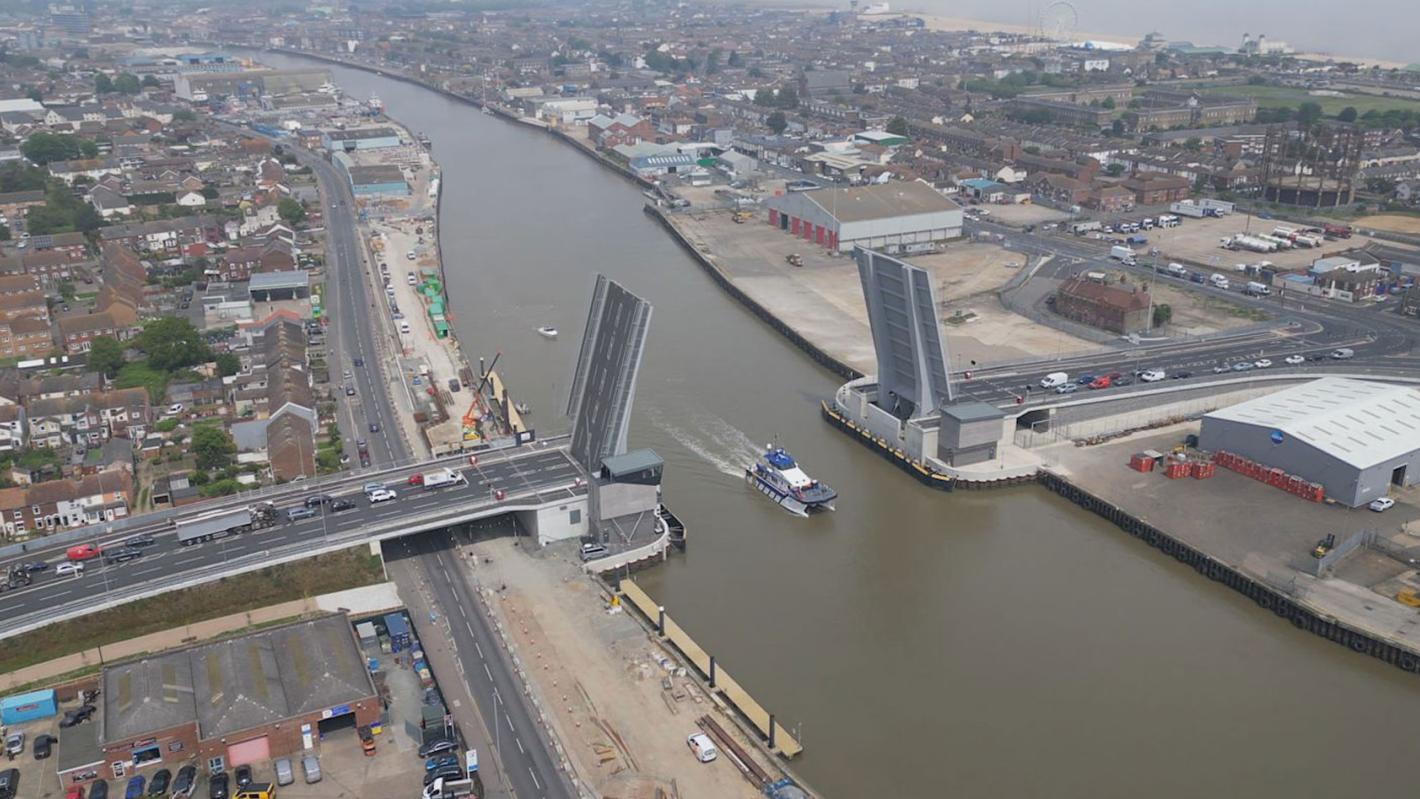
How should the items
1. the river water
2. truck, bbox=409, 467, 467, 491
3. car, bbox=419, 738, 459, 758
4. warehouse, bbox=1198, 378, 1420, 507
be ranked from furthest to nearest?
warehouse, bbox=1198, 378, 1420, 507 < truck, bbox=409, 467, 467, 491 < the river water < car, bbox=419, 738, 459, 758

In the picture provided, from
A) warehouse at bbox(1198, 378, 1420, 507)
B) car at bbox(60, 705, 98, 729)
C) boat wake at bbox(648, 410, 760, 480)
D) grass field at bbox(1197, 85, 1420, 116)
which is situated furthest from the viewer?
grass field at bbox(1197, 85, 1420, 116)

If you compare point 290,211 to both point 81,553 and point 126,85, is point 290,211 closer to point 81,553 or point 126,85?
point 81,553

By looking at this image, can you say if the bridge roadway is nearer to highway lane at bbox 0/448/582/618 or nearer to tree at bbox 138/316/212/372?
highway lane at bbox 0/448/582/618

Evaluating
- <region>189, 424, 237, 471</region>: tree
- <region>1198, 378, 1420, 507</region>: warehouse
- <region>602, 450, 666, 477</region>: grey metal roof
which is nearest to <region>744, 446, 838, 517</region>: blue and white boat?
<region>602, 450, 666, 477</region>: grey metal roof

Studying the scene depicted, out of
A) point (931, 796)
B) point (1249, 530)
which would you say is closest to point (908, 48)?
point (1249, 530)

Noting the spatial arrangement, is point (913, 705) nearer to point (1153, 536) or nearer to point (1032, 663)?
point (1032, 663)

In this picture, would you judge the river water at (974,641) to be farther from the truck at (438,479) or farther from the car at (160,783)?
the car at (160,783)
